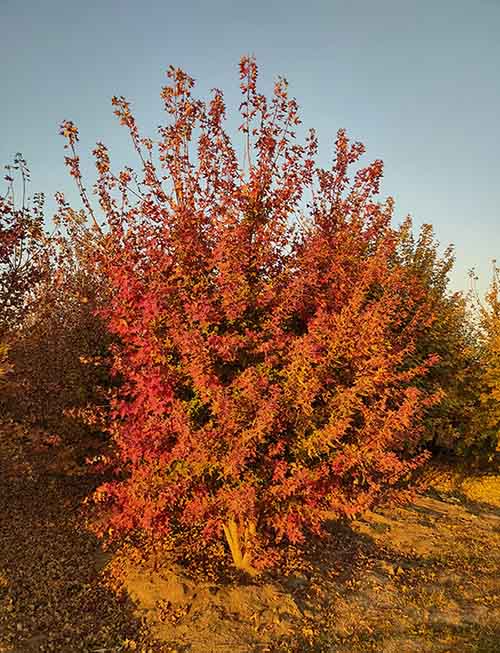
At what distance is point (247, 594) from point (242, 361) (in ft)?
9.64

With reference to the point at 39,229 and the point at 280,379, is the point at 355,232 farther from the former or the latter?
the point at 39,229

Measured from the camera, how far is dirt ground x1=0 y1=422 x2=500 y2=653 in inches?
213

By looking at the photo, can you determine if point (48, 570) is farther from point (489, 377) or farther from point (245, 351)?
point (489, 377)

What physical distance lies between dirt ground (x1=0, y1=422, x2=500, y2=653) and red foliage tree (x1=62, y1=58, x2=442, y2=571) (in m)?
0.79

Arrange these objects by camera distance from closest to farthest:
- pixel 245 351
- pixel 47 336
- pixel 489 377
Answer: pixel 245 351 → pixel 47 336 → pixel 489 377

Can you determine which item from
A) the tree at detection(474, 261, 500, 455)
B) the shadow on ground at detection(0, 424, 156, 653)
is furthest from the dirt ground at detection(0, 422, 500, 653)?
the tree at detection(474, 261, 500, 455)

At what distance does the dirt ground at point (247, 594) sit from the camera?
5410 millimetres

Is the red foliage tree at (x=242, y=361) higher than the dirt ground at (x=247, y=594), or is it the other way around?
the red foliage tree at (x=242, y=361)

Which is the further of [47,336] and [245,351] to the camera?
[47,336]

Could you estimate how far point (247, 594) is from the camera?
6148 millimetres

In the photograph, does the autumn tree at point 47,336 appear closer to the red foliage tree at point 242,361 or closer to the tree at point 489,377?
the red foliage tree at point 242,361

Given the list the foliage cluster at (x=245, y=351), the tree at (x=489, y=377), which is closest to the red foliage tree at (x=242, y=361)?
the foliage cluster at (x=245, y=351)

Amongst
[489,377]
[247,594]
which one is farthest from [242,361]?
[489,377]

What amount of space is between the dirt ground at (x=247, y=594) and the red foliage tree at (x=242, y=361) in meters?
0.79
